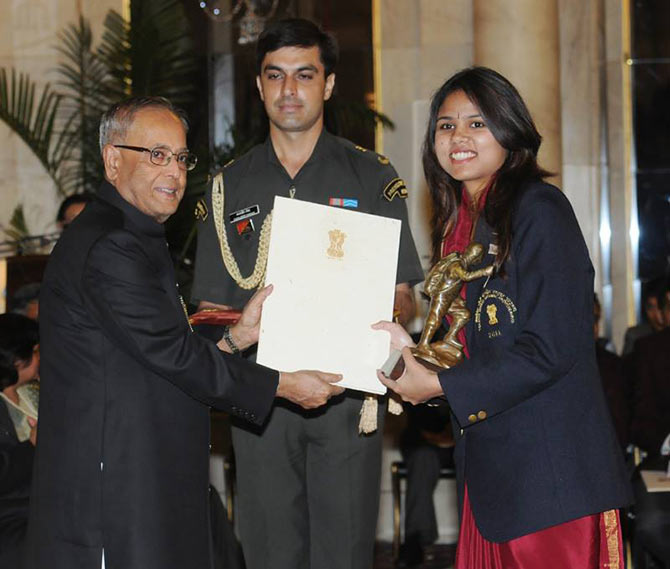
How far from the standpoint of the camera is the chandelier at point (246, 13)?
27.7 ft

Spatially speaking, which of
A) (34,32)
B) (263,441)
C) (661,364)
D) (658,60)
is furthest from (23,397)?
(658,60)

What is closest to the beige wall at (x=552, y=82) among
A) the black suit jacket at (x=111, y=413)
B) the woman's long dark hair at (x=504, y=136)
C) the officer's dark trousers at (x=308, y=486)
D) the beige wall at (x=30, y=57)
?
the beige wall at (x=30, y=57)

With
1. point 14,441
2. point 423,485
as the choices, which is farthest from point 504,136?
point 423,485

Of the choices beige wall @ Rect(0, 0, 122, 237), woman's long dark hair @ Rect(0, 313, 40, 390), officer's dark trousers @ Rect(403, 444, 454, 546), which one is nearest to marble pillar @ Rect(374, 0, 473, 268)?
officer's dark trousers @ Rect(403, 444, 454, 546)

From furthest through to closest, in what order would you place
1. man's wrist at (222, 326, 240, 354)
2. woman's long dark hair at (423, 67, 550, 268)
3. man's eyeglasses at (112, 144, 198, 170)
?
1. man's wrist at (222, 326, 240, 354)
2. man's eyeglasses at (112, 144, 198, 170)
3. woman's long dark hair at (423, 67, 550, 268)

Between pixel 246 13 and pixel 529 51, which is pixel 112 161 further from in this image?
pixel 246 13

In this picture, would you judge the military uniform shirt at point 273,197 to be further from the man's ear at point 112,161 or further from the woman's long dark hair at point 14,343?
the woman's long dark hair at point 14,343

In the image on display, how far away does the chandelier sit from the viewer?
8.43 metres

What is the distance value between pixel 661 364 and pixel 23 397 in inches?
135

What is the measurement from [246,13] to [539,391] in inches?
238

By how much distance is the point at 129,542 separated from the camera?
125 inches

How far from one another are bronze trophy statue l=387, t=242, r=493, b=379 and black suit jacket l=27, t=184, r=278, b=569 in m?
0.70

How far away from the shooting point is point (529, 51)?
24.2 ft

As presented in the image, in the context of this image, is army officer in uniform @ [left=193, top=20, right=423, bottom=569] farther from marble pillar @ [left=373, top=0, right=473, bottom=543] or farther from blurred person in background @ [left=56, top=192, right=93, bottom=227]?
marble pillar @ [left=373, top=0, right=473, bottom=543]
